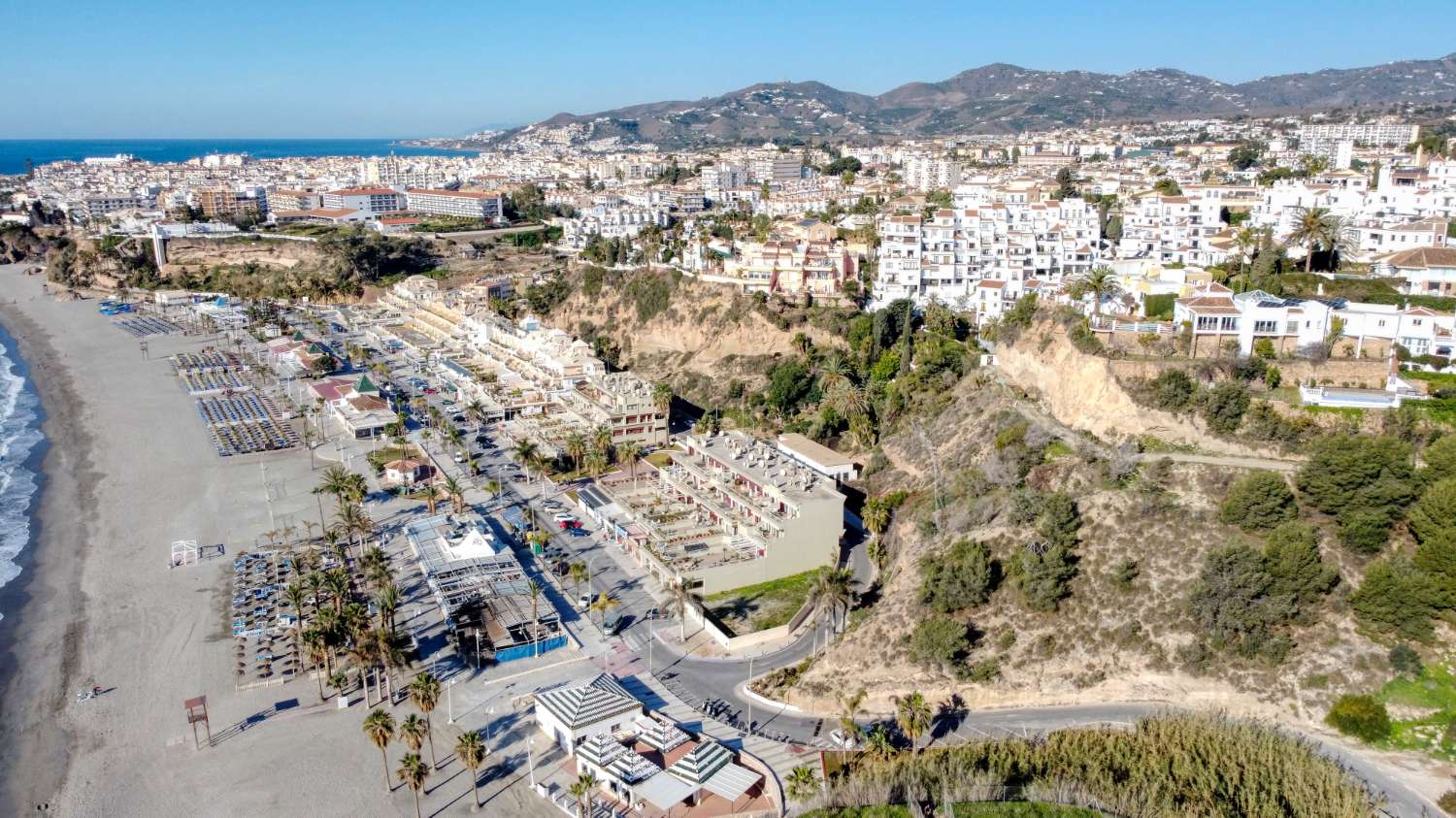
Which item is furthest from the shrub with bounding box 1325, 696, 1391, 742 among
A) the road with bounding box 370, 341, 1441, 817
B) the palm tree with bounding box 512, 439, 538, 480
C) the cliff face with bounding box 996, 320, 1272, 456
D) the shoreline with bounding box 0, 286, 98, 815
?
the shoreline with bounding box 0, 286, 98, 815

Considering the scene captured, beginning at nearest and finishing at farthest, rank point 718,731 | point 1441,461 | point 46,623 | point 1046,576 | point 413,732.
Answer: point 413,732
point 718,731
point 1441,461
point 1046,576
point 46,623

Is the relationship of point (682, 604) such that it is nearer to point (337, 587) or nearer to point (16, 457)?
point (337, 587)

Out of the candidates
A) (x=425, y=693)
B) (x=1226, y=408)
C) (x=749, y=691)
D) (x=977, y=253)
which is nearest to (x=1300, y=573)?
(x=1226, y=408)

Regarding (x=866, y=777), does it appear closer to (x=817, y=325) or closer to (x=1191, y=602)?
(x=1191, y=602)

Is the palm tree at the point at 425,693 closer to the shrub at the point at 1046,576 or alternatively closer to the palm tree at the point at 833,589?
the palm tree at the point at 833,589

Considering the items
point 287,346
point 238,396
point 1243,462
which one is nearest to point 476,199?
point 287,346

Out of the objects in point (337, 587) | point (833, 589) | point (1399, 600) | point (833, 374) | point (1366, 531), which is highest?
point (833, 374)
